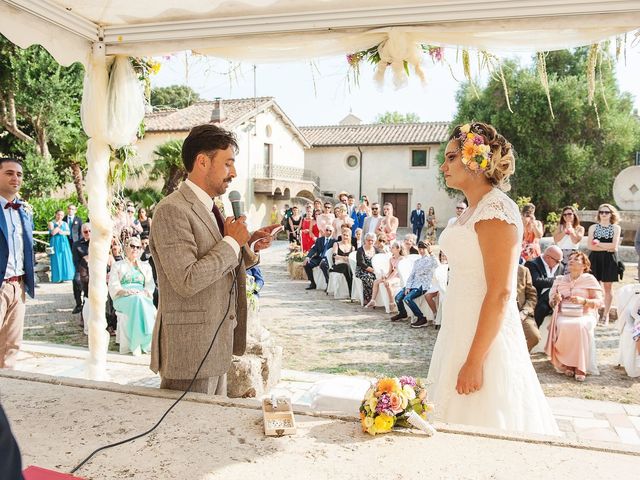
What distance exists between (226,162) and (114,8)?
191 centimetres

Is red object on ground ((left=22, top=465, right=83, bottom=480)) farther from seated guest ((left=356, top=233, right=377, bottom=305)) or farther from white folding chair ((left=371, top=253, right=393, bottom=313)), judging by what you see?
seated guest ((left=356, top=233, right=377, bottom=305))

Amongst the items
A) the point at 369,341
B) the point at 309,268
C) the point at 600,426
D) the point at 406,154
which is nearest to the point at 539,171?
the point at 406,154

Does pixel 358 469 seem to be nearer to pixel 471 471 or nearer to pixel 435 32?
pixel 471 471

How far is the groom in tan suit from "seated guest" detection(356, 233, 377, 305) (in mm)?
7634

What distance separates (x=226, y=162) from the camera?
2.28 metres

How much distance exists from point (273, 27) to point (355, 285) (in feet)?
24.6

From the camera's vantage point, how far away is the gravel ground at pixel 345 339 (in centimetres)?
563

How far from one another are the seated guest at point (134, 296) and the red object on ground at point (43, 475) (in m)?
5.08

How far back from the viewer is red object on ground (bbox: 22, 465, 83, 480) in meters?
1.56

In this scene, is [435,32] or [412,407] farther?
[435,32]

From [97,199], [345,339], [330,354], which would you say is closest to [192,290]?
[97,199]

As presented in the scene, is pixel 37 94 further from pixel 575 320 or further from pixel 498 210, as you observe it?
pixel 498 210

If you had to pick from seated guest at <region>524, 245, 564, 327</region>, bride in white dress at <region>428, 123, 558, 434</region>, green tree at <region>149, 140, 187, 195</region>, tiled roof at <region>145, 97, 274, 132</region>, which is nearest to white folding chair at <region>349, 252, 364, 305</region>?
seated guest at <region>524, 245, 564, 327</region>

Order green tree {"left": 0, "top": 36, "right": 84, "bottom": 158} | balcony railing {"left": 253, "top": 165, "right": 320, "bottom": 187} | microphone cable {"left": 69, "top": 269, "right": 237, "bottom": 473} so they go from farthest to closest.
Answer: balcony railing {"left": 253, "top": 165, "right": 320, "bottom": 187}, green tree {"left": 0, "top": 36, "right": 84, "bottom": 158}, microphone cable {"left": 69, "top": 269, "right": 237, "bottom": 473}
